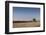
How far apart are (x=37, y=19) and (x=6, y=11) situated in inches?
22.0

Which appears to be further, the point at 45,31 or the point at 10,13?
the point at 45,31

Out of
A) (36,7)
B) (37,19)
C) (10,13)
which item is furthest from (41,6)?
(10,13)

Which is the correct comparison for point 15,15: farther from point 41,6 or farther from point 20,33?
point 41,6

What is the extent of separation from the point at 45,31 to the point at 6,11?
2.55 feet

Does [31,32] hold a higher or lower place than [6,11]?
lower

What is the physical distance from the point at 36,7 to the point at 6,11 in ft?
1.73

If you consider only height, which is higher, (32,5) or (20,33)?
(32,5)

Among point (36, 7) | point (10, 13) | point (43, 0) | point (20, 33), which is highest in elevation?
point (43, 0)

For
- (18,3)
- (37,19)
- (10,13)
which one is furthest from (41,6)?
(10,13)

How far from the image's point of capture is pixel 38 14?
1515 mm

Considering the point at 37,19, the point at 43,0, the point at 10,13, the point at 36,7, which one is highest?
the point at 43,0

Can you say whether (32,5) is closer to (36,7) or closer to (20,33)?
(36,7)

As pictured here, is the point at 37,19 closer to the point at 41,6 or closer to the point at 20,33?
the point at 41,6

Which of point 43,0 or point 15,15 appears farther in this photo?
point 43,0
